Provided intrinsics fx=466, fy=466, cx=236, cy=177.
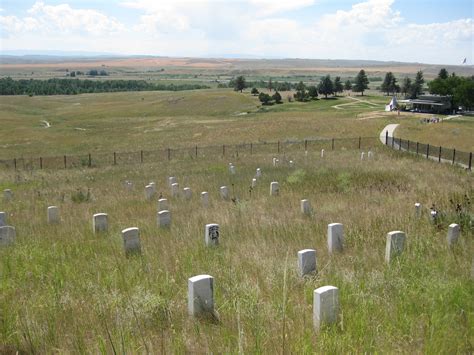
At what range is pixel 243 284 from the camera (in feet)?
19.5

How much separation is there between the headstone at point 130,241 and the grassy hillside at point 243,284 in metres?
0.29

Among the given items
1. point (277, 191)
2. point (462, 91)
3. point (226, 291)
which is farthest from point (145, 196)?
point (462, 91)

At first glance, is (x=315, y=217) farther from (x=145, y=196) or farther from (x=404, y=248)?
(x=145, y=196)

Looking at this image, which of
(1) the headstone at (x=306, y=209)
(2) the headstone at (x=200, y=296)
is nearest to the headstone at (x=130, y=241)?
(2) the headstone at (x=200, y=296)

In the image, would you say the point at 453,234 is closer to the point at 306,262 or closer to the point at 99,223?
the point at 306,262

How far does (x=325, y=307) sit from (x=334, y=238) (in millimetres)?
3264

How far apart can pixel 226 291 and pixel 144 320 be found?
119cm

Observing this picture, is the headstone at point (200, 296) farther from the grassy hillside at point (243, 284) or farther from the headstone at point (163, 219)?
the headstone at point (163, 219)

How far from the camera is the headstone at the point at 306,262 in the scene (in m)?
6.29

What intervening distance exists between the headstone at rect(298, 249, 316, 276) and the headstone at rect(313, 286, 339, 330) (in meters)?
1.53

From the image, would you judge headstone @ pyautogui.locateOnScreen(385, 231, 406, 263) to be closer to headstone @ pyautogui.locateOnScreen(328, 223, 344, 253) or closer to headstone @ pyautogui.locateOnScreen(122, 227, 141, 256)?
headstone @ pyautogui.locateOnScreen(328, 223, 344, 253)

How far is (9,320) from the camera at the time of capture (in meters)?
4.98

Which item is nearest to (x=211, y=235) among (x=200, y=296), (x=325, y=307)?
(x=200, y=296)

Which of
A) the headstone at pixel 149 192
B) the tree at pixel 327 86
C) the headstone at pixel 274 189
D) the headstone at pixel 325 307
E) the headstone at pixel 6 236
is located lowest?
the headstone at pixel 149 192
